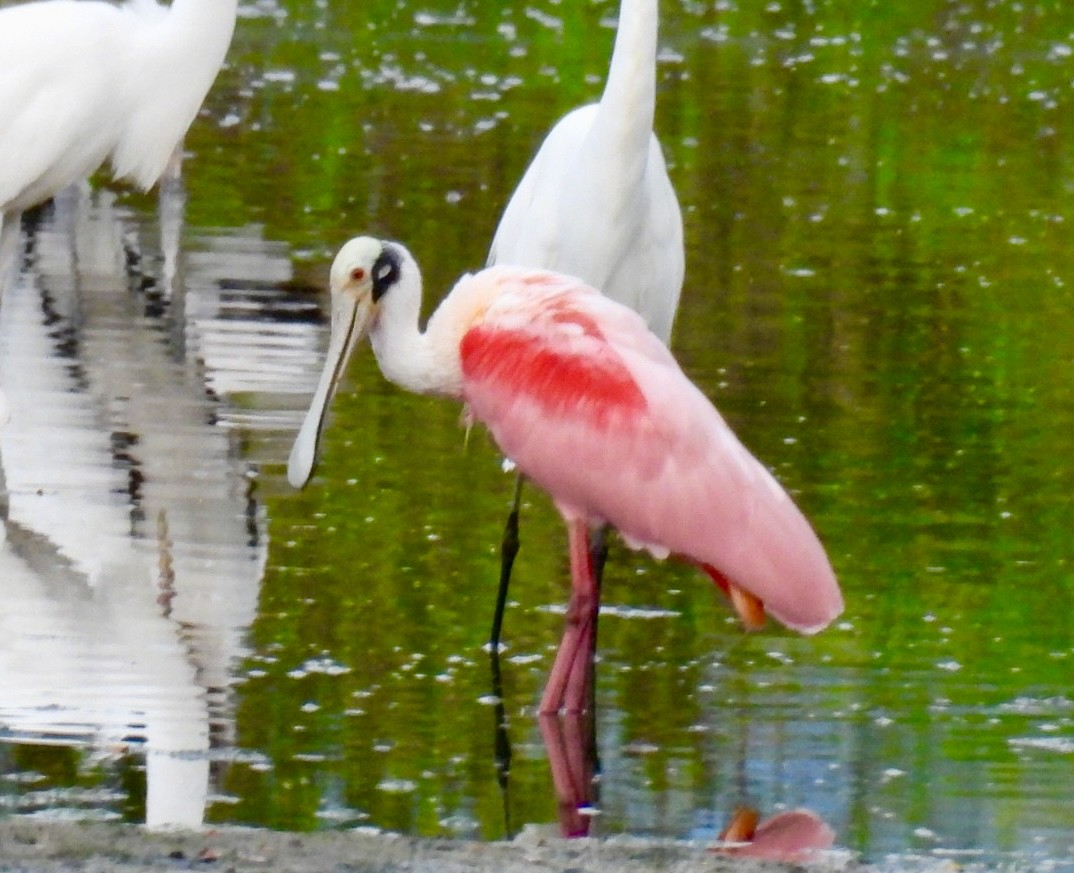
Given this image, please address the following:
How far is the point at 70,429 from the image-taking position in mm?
8695

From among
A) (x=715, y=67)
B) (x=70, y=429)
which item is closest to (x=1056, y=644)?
(x=70, y=429)

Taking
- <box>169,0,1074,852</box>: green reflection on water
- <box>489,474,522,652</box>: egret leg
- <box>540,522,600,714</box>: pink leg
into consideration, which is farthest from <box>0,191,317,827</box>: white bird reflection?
<box>540,522,600,714</box>: pink leg

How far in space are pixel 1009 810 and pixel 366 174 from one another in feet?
31.8

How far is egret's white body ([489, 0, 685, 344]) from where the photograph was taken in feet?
22.4

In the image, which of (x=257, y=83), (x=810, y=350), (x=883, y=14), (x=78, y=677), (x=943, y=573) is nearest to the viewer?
(x=78, y=677)

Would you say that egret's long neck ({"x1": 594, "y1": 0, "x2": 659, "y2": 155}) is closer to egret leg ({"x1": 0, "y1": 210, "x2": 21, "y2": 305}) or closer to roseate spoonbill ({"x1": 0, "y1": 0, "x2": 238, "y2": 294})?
roseate spoonbill ({"x1": 0, "y1": 0, "x2": 238, "y2": 294})

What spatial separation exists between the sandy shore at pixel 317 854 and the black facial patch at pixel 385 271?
1.60 m

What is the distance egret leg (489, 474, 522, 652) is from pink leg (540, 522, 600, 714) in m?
0.47

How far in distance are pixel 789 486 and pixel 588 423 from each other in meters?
2.35

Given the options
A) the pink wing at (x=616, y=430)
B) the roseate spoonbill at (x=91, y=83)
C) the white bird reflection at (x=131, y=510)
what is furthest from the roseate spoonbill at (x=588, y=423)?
the roseate spoonbill at (x=91, y=83)

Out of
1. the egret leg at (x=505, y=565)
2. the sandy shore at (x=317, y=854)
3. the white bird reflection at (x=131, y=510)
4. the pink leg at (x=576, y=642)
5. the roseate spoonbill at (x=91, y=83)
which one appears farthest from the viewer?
the roseate spoonbill at (x=91, y=83)

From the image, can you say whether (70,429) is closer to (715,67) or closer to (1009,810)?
(1009,810)

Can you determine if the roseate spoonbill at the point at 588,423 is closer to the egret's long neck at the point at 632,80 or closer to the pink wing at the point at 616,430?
the pink wing at the point at 616,430

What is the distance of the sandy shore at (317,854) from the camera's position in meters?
4.70
